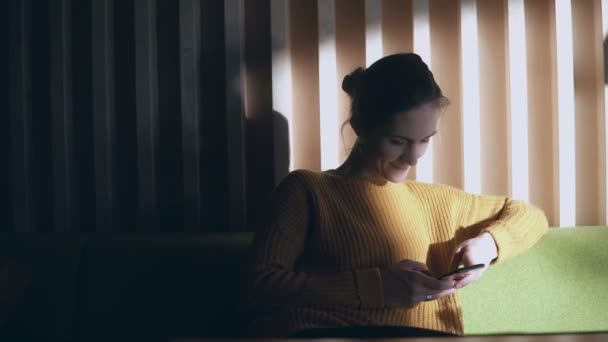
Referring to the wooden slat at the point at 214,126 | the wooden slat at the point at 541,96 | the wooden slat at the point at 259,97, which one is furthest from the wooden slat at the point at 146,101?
the wooden slat at the point at 541,96

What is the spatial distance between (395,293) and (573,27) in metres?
0.92

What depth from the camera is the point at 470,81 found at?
5.15ft

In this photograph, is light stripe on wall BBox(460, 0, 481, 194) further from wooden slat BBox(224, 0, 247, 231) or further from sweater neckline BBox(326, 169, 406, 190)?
wooden slat BBox(224, 0, 247, 231)

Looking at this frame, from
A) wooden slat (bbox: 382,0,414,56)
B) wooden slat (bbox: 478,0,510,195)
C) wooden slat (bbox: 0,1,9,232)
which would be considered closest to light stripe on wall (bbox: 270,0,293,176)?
wooden slat (bbox: 382,0,414,56)

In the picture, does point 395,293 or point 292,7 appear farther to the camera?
point 292,7

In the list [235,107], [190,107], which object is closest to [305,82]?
[235,107]

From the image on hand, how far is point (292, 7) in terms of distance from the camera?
1.62 meters

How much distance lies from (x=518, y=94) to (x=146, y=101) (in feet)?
3.10

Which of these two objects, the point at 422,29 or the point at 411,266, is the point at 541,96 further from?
the point at 411,266

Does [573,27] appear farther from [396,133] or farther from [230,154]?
[230,154]

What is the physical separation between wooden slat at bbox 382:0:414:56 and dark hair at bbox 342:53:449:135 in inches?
14.1

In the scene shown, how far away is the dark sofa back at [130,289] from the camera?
135cm

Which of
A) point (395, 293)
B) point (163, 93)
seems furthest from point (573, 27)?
point (163, 93)

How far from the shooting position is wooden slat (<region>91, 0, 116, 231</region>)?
1.65m
